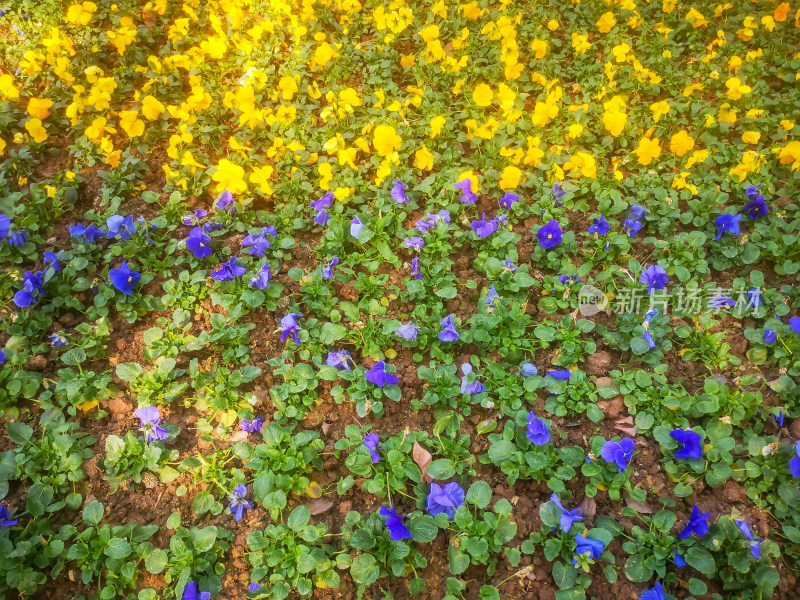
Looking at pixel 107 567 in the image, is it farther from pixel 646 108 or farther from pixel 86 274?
pixel 646 108

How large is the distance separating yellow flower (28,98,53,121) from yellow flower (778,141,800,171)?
5044 millimetres

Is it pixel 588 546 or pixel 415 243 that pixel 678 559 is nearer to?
pixel 588 546

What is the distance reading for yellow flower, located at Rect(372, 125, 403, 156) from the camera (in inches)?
140

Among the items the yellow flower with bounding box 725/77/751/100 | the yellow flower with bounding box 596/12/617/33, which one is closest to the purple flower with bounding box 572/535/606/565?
the yellow flower with bounding box 725/77/751/100

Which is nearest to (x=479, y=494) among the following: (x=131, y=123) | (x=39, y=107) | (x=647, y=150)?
(x=647, y=150)

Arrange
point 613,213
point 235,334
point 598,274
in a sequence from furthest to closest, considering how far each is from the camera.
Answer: point 613,213 < point 598,274 < point 235,334

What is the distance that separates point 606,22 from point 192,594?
482cm

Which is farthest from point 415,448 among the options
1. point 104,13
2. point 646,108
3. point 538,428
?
point 104,13

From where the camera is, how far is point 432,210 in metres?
3.44

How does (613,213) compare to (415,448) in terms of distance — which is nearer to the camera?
(415,448)

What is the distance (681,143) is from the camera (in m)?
3.56

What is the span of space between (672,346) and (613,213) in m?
0.97

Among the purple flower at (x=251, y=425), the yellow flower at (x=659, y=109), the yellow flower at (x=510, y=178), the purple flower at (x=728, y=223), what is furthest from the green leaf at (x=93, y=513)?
the yellow flower at (x=659, y=109)

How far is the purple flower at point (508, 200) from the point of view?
11.1ft
